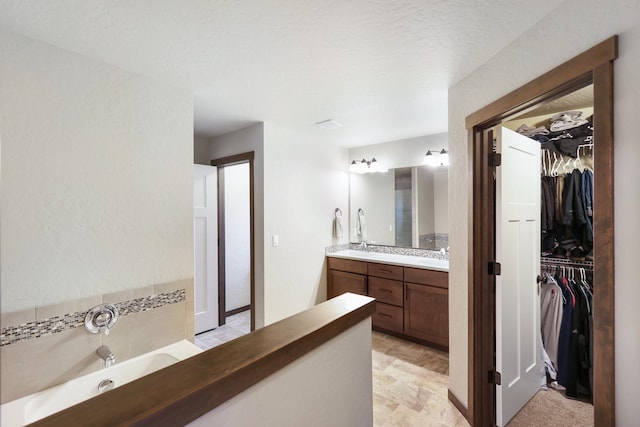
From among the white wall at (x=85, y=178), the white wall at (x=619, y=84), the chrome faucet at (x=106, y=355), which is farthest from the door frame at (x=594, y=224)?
the chrome faucet at (x=106, y=355)

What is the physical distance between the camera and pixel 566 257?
7.67 feet

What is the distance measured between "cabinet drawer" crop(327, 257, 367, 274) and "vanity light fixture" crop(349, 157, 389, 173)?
1239 millimetres

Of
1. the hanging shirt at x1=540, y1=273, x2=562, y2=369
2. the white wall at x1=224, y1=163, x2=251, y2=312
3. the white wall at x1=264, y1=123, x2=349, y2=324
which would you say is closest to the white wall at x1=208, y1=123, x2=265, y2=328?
the white wall at x1=264, y1=123, x2=349, y2=324

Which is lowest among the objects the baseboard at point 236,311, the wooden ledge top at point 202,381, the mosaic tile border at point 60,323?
the baseboard at point 236,311

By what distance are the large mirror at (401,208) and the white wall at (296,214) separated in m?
0.40

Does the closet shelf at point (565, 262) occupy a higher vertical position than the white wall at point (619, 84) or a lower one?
lower

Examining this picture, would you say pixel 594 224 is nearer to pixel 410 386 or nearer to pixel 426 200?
pixel 410 386

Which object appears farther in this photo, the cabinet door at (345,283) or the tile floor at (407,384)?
the cabinet door at (345,283)

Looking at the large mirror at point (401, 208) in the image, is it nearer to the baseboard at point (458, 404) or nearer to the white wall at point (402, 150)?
the white wall at point (402, 150)

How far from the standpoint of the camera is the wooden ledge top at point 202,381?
1.79 ft

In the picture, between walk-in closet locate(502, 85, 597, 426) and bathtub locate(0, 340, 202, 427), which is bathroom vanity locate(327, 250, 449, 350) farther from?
bathtub locate(0, 340, 202, 427)

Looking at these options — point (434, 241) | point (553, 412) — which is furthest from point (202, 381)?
point (434, 241)

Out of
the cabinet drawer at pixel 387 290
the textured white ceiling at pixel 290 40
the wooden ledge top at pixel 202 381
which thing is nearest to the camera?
the wooden ledge top at pixel 202 381

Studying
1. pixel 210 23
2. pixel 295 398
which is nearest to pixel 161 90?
pixel 210 23
